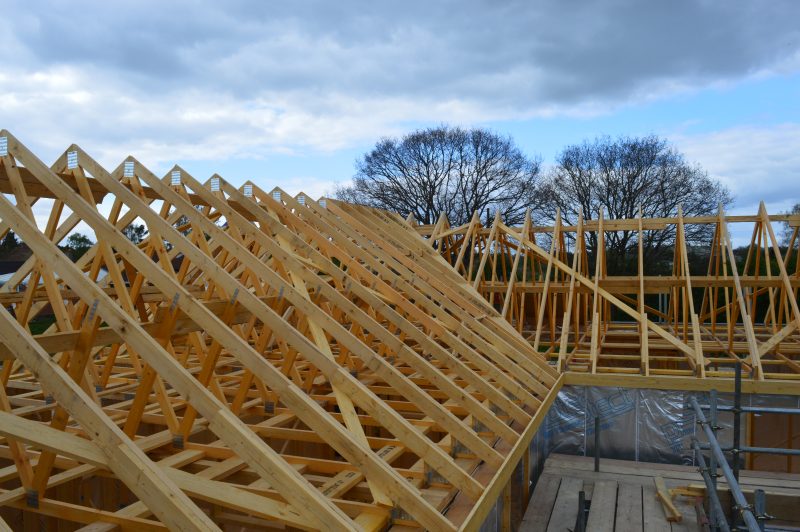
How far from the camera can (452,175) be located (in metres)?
32.7

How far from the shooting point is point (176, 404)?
741 cm

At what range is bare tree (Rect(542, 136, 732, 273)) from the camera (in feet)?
96.6

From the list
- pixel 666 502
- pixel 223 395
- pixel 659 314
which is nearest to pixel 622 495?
pixel 666 502

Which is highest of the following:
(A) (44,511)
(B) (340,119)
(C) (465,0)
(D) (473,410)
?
(B) (340,119)

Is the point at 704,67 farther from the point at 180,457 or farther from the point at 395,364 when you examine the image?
the point at 180,457

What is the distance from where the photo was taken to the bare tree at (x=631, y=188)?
29438 mm

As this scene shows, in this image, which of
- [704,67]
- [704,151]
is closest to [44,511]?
[704,67]

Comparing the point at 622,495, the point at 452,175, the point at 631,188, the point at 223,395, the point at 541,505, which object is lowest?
the point at 541,505

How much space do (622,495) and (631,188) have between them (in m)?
22.8

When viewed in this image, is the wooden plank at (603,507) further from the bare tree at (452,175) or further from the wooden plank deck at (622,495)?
the bare tree at (452,175)

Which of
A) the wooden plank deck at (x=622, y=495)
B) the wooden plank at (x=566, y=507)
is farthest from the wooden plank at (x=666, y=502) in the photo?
the wooden plank at (x=566, y=507)

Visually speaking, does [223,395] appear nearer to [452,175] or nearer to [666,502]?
[666,502]

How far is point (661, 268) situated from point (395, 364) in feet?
72.2

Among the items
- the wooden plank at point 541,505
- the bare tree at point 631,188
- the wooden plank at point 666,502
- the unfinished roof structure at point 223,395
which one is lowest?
the wooden plank at point 541,505
